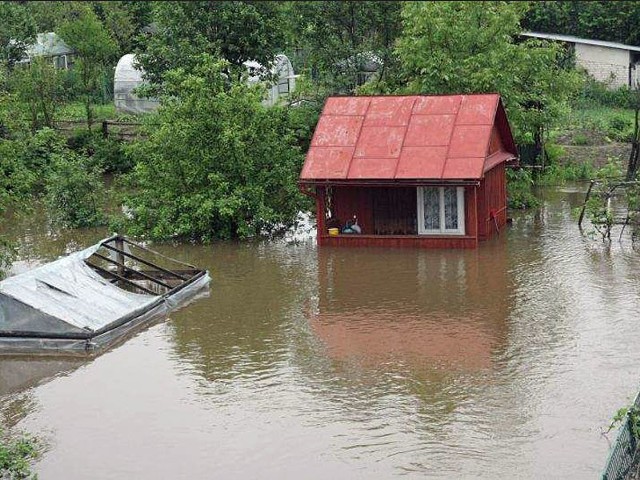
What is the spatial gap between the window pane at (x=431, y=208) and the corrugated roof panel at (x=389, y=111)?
180cm

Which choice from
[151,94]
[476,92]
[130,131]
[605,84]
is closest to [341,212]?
[476,92]

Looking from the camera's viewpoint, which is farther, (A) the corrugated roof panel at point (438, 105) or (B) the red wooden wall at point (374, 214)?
(A) the corrugated roof panel at point (438, 105)

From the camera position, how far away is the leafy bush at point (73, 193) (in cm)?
2844

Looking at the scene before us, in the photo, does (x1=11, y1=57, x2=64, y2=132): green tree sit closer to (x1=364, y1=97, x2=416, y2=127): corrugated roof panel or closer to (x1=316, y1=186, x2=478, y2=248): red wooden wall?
(x1=316, y1=186, x2=478, y2=248): red wooden wall

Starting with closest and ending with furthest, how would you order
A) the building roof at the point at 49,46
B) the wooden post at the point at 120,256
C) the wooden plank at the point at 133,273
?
1. the wooden plank at the point at 133,273
2. the wooden post at the point at 120,256
3. the building roof at the point at 49,46

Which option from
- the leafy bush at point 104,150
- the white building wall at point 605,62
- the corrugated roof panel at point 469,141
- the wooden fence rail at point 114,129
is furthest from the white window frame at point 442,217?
the white building wall at point 605,62

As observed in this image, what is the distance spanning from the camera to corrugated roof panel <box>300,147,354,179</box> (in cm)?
2553

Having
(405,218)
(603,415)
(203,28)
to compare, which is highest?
(203,28)

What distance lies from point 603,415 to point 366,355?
14.3 feet

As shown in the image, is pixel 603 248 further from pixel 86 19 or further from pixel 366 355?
pixel 86 19

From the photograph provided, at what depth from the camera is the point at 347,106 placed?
88.6 feet

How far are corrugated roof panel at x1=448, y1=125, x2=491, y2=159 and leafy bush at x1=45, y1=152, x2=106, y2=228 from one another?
9627 millimetres

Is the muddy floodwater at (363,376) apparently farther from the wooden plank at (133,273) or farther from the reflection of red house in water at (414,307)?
the wooden plank at (133,273)

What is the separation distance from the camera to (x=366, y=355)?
18016 millimetres
